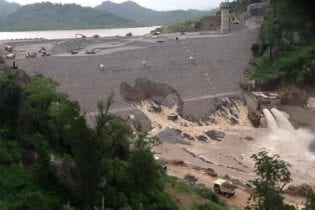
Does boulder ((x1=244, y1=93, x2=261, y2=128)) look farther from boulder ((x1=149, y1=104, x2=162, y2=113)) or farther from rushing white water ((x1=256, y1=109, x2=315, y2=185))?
boulder ((x1=149, y1=104, x2=162, y2=113))

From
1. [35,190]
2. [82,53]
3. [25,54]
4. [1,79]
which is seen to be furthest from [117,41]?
[35,190]

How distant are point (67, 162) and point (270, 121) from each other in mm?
18086

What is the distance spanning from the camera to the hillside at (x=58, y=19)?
8069cm

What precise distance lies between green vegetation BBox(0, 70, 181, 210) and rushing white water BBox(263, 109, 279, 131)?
47.1ft

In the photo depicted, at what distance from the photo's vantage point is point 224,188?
18.3m

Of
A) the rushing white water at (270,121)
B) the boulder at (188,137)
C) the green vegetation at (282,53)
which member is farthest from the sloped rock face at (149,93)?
the green vegetation at (282,53)

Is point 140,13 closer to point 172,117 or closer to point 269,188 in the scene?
point 172,117

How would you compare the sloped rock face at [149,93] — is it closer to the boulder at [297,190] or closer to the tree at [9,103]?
the boulder at [297,190]

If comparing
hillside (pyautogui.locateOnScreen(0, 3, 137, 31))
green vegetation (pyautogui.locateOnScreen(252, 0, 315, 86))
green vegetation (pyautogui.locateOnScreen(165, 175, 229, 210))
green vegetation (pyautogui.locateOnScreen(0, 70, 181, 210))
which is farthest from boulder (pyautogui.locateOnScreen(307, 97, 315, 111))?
hillside (pyautogui.locateOnScreen(0, 3, 137, 31))

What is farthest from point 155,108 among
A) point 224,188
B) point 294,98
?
point 224,188

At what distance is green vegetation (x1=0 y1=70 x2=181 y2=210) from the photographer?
12.0 m

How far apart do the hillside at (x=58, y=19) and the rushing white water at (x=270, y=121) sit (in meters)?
56.0

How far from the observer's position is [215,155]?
24.4 metres

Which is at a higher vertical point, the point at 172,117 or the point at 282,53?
the point at 282,53
